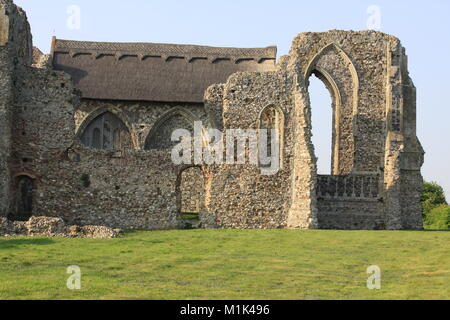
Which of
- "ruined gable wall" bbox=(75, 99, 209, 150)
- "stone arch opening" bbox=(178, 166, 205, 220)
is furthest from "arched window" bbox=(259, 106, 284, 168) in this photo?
"ruined gable wall" bbox=(75, 99, 209, 150)

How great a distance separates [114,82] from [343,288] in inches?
1119

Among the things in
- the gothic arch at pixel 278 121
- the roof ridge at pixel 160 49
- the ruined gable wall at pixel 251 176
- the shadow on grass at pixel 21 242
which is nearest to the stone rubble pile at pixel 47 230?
the shadow on grass at pixel 21 242

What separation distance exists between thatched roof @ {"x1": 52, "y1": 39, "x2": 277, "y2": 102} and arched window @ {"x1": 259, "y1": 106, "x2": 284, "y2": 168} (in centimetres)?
1183

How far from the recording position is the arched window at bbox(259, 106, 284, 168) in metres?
29.1

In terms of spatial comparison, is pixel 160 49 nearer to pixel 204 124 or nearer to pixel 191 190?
pixel 204 124

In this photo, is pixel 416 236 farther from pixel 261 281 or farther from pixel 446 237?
pixel 261 281

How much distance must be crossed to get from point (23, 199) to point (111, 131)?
9.65 m

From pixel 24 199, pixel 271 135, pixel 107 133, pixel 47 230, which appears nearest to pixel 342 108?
pixel 271 135

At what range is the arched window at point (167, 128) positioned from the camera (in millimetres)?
41031

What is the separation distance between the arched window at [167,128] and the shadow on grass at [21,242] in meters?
19.0

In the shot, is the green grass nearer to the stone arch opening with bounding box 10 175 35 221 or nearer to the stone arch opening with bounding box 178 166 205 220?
the stone arch opening with bounding box 10 175 35 221

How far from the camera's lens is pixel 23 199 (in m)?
32.3

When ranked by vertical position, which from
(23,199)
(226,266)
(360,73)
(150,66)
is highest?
(150,66)
